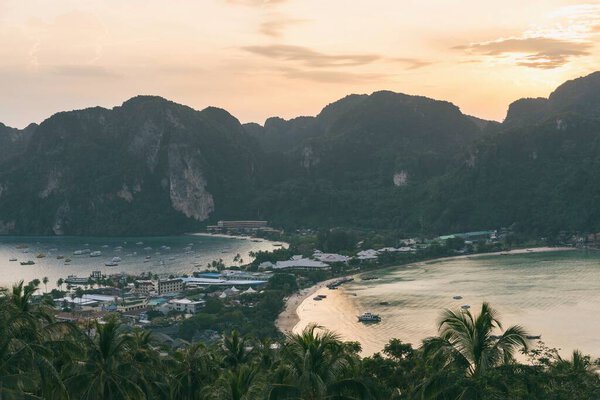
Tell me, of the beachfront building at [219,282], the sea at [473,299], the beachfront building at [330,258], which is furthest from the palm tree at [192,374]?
the beachfront building at [330,258]

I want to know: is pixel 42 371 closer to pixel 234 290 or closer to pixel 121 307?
pixel 121 307

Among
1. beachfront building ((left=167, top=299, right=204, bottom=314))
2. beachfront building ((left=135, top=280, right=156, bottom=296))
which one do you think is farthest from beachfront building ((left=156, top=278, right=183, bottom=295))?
beachfront building ((left=167, top=299, right=204, bottom=314))

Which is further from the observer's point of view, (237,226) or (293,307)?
(237,226)

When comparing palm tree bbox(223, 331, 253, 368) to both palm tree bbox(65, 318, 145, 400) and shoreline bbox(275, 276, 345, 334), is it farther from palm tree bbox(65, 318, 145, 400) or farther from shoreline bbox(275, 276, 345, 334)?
shoreline bbox(275, 276, 345, 334)


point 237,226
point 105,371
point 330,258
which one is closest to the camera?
point 105,371

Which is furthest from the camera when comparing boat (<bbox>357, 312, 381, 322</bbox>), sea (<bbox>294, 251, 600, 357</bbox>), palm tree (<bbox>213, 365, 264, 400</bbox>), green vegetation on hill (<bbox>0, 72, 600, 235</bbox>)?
green vegetation on hill (<bbox>0, 72, 600, 235</bbox>)

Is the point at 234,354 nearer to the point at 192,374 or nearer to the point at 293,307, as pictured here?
the point at 192,374

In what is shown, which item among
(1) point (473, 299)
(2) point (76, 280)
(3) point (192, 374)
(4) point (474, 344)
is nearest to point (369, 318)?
(1) point (473, 299)
